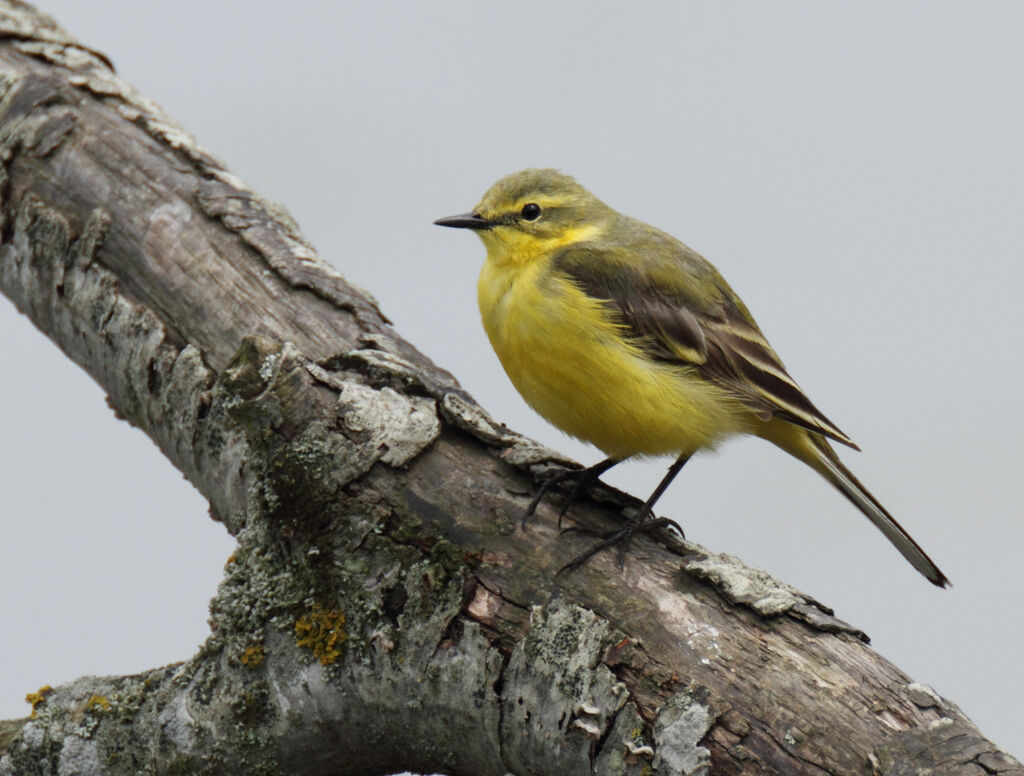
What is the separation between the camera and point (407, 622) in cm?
387

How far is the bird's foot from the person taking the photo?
3909 mm

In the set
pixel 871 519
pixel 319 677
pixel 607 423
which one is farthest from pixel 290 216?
pixel 871 519

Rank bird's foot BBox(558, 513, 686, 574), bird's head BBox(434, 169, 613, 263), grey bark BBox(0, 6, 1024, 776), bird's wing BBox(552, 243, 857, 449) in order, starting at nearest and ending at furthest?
grey bark BBox(0, 6, 1024, 776) → bird's foot BBox(558, 513, 686, 574) → bird's wing BBox(552, 243, 857, 449) → bird's head BBox(434, 169, 613, 263)

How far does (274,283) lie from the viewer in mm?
5039

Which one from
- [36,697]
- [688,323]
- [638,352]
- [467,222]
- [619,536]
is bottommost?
[36,697]

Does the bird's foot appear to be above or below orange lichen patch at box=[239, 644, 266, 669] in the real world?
above

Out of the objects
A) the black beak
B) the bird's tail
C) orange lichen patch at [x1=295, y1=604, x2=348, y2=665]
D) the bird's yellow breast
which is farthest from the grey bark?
the bird's tail

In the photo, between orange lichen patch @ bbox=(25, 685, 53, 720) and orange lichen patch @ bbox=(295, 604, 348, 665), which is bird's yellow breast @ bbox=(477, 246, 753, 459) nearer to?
orange lichen patch @ bbox=(295, 604, 348, 665)

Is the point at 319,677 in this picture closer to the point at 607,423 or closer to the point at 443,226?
the point at 607,423

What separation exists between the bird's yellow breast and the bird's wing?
2.5 inches

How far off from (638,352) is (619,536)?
3.40ft

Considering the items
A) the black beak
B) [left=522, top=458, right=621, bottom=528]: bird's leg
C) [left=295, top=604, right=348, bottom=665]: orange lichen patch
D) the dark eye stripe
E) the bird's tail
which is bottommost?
[left=295, top=604, right=348, bottom=665]: orange lichen patch

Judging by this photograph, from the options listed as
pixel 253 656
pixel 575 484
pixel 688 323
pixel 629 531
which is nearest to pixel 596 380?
pixel 575 484

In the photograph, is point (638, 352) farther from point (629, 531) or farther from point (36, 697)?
point (36, 697)
